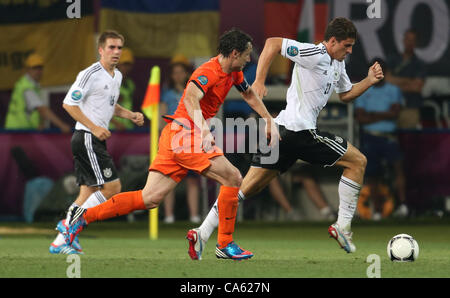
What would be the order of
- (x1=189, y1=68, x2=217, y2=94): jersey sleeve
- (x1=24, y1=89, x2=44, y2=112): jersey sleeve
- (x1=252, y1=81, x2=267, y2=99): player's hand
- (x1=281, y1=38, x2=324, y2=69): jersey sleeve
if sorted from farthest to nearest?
(x1=24, y1=89, x2=44, y2=112): jersey sleeve, (x1=281, y1=38, x2=324, y2=69): jersey sleeve, (x1=252, y1=81, x2=267, y2=99): player's hand, (x1=189, y1=68, x2=217, y2=94): jersey sleeve

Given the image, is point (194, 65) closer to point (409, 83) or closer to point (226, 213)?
point (409, 83)

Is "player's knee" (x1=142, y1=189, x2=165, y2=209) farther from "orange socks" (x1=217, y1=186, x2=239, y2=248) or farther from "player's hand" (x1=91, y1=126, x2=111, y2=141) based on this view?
"player's hand" (x1=91, y1=126, x2=111, y2=141)

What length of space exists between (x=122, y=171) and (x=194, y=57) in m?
2.65

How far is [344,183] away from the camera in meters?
8.76

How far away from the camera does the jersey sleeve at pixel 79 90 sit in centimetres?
888

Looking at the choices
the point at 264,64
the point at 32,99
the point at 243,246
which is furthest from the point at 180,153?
the point at 32,99

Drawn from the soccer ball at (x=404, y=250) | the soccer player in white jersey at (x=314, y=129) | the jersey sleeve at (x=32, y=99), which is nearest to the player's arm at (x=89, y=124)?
the soccer player in white jersey at (x=314, y=129)

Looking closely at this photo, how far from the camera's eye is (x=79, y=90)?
8.93 meters

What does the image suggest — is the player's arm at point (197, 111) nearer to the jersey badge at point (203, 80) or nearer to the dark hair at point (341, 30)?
the jersey badge at point (203, 80)

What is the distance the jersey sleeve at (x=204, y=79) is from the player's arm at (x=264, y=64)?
640 mm

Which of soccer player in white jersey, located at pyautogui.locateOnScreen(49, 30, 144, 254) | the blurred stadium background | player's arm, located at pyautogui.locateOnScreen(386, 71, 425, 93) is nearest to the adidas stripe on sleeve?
soccer player in white jersey, located at pyautogui.locateOnScreen(49, 30, 144, 254)

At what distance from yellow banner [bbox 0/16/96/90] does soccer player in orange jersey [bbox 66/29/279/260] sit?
7438 millimetres

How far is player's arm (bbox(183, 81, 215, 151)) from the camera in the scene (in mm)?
7355

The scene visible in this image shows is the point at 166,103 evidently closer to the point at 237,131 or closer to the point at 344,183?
the point at 237,131
